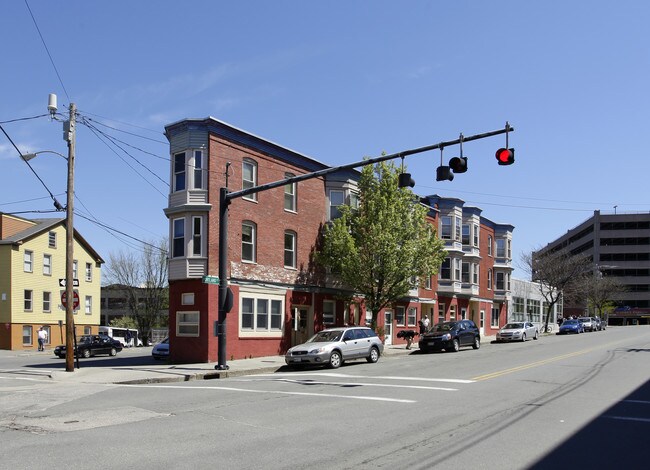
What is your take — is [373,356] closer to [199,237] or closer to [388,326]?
[199,237]

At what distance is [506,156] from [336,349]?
10.8 meters

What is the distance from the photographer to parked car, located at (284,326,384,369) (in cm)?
2262

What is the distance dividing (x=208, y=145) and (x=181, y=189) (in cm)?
218

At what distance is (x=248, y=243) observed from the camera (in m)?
27.6

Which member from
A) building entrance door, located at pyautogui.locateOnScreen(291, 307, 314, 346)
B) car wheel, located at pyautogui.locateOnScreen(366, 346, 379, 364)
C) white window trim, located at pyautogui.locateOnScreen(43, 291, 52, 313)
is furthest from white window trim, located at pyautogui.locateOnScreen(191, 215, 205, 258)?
white window trim, located at pyautogui.locateOnScreen(43, 291, 52, 313)

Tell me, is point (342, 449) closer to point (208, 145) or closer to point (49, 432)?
point (49, 432)

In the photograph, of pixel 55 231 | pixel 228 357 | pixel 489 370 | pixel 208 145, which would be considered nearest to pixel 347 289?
pixel 228 357

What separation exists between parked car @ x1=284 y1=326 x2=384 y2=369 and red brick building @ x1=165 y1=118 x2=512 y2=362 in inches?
147

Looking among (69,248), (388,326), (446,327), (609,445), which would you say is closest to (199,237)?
(69,248)

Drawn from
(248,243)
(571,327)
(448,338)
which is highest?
(248,243)

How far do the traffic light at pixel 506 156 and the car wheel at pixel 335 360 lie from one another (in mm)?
10655

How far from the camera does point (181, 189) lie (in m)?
26.5

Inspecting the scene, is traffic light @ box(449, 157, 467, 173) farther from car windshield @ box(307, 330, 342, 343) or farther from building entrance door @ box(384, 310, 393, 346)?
building entrance door @ box(384, 310, 393, 346)

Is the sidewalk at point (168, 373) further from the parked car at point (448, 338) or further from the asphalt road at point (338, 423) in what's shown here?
the parked car at point (448, 338)
